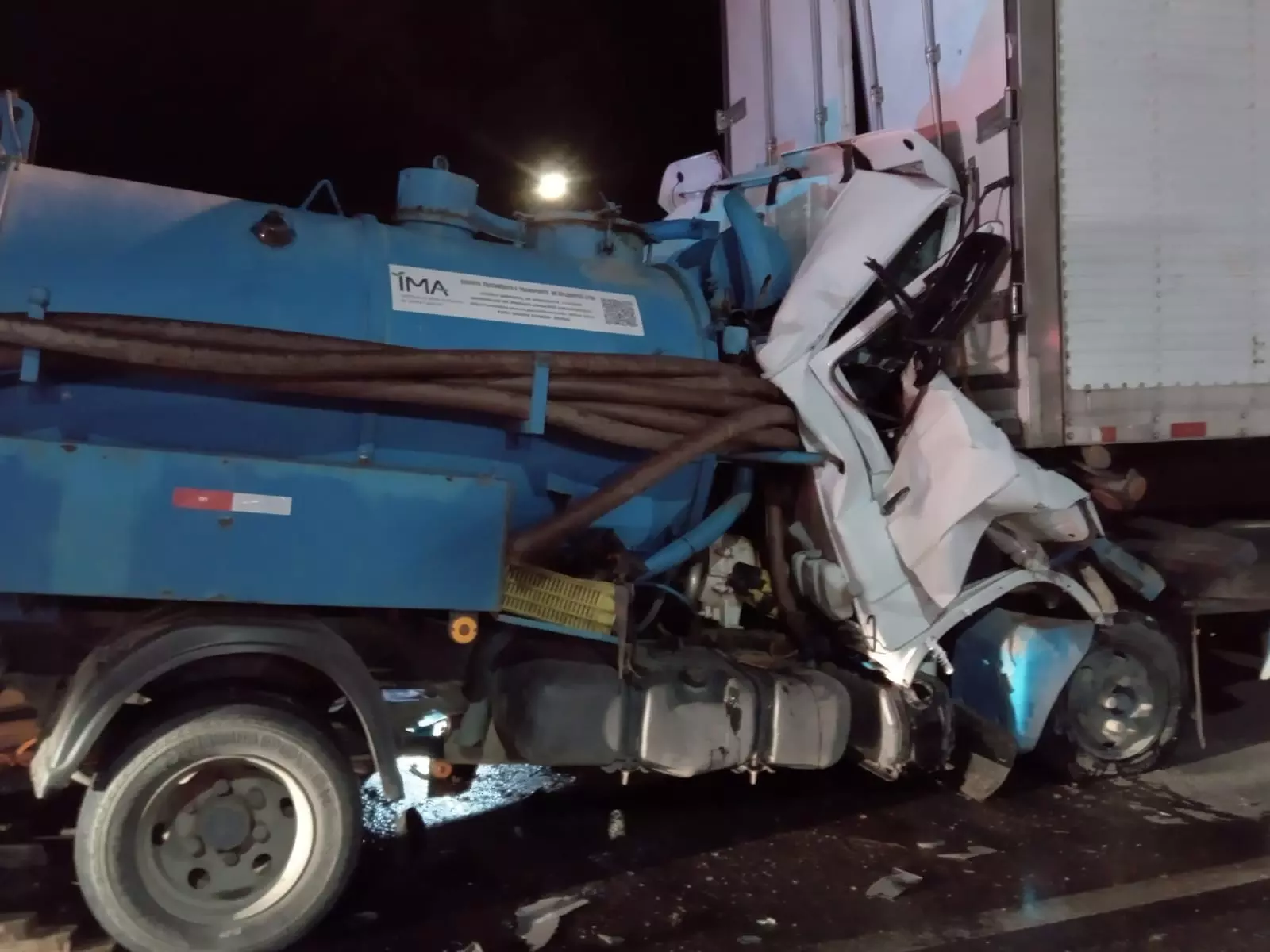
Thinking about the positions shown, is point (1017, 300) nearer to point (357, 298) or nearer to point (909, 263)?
point (909, 263)

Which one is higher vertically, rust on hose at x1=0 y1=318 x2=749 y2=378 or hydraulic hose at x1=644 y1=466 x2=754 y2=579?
rust on hose at x1=0 y1=318 x2=749 y2=378

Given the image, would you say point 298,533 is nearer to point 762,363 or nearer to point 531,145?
point 762,363

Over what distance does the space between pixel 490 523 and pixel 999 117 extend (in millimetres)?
2839

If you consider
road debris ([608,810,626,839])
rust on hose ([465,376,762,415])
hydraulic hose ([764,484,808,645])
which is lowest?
road debris ([608,810,626,839])

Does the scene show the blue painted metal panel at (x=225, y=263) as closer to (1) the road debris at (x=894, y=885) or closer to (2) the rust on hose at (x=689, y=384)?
(2) the rust on hose at (x=689, y=384)

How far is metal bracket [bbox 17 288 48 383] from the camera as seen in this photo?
2754mm

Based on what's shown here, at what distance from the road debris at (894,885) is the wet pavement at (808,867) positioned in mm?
22

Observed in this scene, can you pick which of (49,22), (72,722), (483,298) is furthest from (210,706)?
(49,22)

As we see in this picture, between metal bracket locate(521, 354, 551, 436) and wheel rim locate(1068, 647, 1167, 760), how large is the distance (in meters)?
2.78

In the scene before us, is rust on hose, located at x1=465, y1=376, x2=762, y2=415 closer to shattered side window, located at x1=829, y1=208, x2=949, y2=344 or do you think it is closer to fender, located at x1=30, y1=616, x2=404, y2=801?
shattered side window, located at x1=829, y1=208, x2=949, y2=344

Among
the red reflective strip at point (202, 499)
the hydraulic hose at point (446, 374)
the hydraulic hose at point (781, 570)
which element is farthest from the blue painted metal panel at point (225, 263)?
the hydraulic hose at point (781, 570)

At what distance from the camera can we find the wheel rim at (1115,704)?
4293 millimetres

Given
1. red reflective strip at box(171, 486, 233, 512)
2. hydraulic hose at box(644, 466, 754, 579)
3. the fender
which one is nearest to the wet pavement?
the fender

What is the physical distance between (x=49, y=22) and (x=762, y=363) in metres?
9.22
